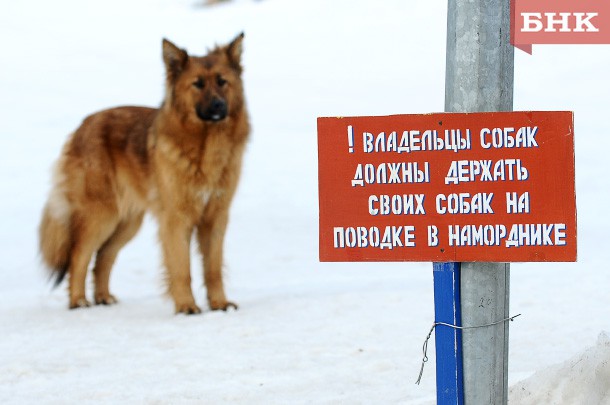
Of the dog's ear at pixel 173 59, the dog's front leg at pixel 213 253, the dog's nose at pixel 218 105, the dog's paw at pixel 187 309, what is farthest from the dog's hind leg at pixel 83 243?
the dog's nose at pixel 218 105

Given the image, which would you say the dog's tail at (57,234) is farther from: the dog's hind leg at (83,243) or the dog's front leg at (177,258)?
the dog's front leg at (177,258)

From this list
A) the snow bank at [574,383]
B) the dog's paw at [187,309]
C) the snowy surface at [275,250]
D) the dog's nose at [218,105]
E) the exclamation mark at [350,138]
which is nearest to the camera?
the exclamation mark at [350,138]

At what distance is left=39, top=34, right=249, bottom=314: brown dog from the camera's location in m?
7.68

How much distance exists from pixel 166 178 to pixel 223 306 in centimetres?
107

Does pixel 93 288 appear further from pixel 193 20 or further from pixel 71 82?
pixel 193 20

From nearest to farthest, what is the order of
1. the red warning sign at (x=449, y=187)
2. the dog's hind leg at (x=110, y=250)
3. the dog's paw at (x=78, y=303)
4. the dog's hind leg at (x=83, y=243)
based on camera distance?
the red warning sign at (x=449, y=187) → the dog's paw at (x=78, y=303) → the dog's hind leg at (x=83, y=243) → the dog's hind leg at (x=110, y=250)

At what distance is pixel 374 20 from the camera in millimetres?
23391

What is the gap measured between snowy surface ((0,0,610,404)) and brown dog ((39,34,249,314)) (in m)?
0.30

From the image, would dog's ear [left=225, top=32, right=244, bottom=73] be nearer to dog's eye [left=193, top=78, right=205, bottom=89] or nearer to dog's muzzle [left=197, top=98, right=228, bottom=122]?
dog's eye [left=193, top=78, right=205, bottom=89]

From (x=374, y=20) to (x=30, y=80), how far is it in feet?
26.2

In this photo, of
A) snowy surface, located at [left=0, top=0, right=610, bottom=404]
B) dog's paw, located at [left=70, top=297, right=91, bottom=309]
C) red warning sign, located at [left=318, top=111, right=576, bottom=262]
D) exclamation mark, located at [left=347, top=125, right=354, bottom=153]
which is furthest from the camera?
dog's paw, located at [left=70, top=297, right=91, bottom=309]

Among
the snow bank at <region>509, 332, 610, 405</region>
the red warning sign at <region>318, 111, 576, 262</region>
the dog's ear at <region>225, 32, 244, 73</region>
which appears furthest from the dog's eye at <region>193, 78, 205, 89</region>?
the red warning sign at <region>318, 111, 576, 262</region>

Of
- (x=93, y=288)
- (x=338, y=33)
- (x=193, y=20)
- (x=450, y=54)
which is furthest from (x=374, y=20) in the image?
(x=450, y=54)

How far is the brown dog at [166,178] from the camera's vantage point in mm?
7680
